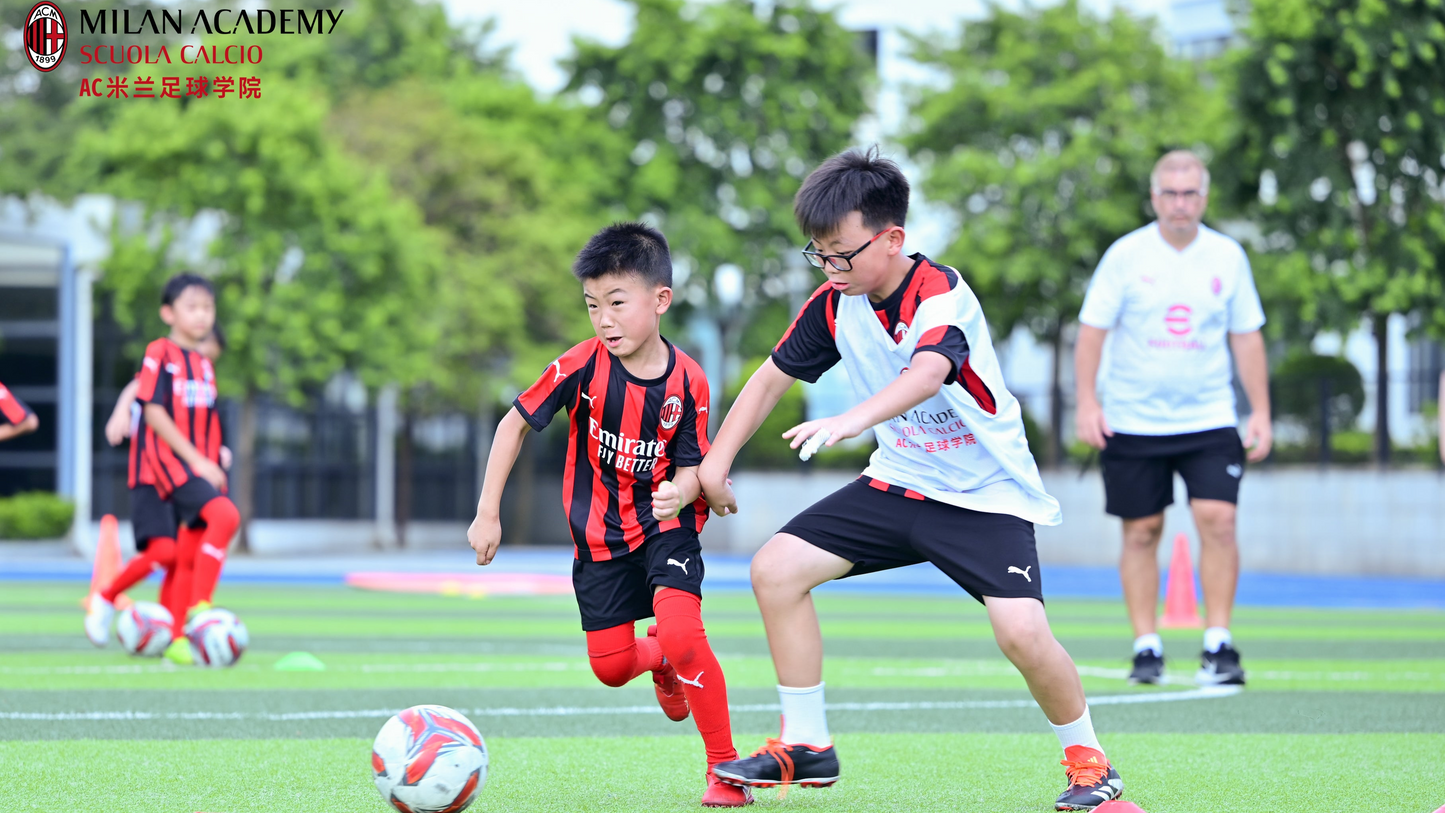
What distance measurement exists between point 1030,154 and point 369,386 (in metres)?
11.4

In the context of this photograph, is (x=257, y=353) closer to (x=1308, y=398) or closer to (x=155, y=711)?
(x=1308, y=398)

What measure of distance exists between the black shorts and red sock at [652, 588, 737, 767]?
370mm

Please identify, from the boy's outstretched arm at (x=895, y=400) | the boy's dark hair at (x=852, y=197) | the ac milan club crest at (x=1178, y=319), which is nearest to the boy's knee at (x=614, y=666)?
the boy's outstretched arm at (x=895, y=400)

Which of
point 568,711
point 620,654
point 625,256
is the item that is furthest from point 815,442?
point 568,711

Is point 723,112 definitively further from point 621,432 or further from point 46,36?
point 621,432

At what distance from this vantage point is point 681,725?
597 cm

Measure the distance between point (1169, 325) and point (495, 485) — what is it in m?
3.67

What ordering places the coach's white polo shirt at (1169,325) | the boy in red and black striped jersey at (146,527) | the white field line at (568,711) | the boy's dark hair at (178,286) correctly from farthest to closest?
the boy in red and black striped jersey at (146,527) → the boy's dark hair at (178,286) → the coach's white polo shirt at (1169,325) → the white field line at (568,711)

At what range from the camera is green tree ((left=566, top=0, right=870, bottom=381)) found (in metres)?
31.8

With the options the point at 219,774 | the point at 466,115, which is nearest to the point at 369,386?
the point at 466,115

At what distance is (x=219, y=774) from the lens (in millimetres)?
4594

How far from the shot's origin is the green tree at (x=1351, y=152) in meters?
20.0

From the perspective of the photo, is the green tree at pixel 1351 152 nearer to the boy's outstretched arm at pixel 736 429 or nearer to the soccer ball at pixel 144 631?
the soccer ball at pixel 144 631

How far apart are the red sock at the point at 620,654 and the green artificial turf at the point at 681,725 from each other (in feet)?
0.98
